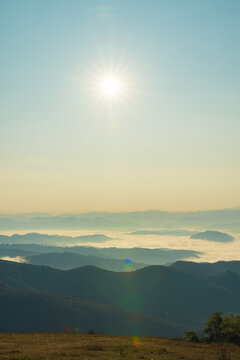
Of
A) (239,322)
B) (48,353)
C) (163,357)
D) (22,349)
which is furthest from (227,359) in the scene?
(239,322)

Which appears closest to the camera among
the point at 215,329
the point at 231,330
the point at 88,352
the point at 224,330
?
the point at 88,352

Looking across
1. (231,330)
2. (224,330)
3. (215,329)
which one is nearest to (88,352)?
(231,330)

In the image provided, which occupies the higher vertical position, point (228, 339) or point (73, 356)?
point (73, 356)

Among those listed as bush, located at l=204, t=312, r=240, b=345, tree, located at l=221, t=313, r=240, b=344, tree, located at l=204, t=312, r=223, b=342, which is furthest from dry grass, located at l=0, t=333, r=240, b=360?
tree, located at l=204, t=312, r=223, b=342

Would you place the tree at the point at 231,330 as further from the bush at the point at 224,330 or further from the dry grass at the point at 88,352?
the dry grass at the point at 88,352

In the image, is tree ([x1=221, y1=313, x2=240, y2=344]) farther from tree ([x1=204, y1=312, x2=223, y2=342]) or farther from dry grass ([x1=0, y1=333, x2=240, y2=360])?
dry grass ([x1=0, y1=333, x2=240, y2=360])

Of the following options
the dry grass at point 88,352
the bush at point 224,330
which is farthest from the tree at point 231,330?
the dry grass at point 88,352

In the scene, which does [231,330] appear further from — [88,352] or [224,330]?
[88,352]

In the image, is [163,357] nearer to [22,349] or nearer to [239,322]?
[22,349]

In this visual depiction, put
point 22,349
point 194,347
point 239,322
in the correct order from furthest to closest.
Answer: point 239,322
point 194,347
point 22,349
